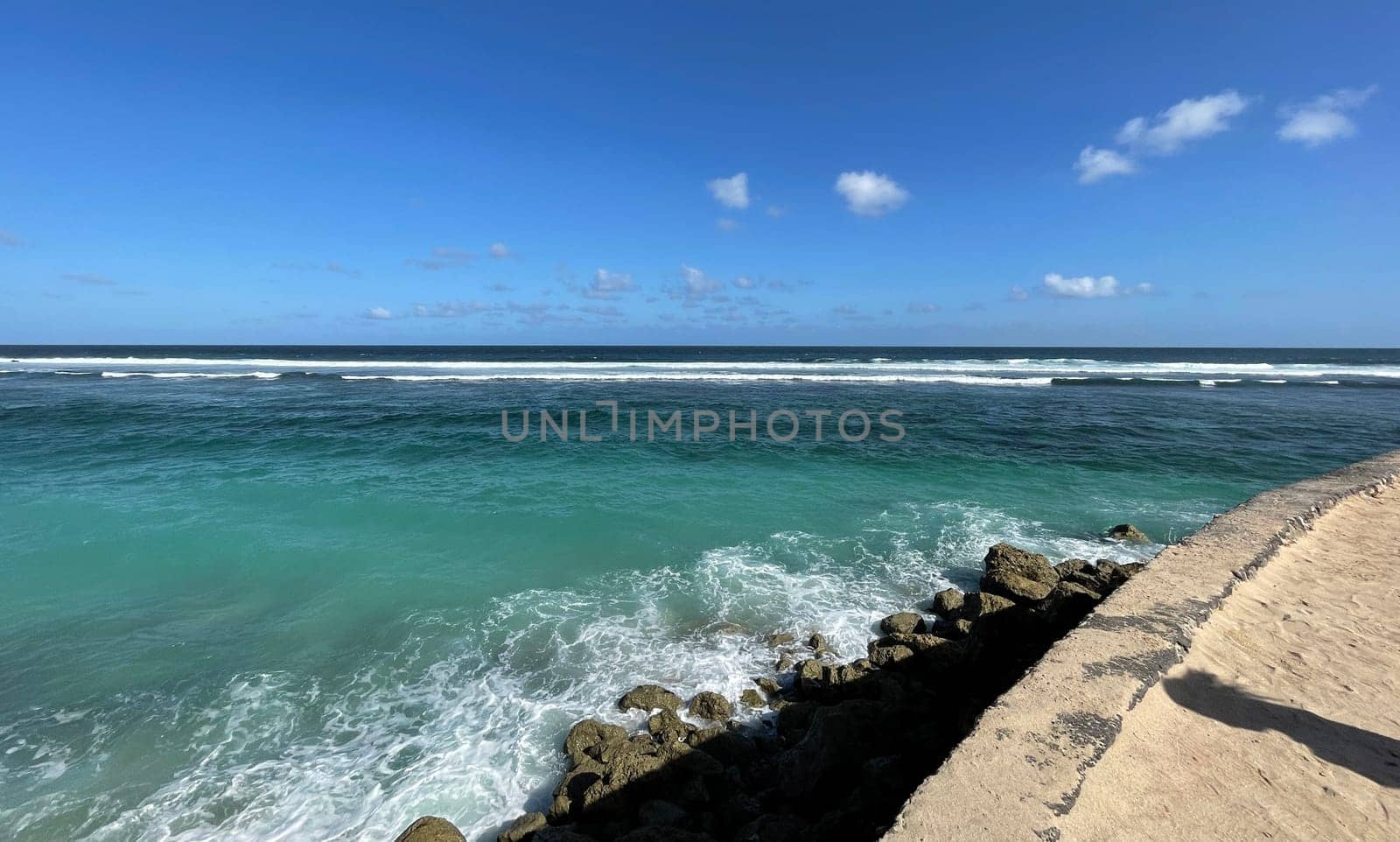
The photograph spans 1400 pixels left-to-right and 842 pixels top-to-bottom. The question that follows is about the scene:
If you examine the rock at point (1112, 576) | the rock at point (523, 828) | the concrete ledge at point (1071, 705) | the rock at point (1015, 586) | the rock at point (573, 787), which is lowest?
the rock at point (523, 828)

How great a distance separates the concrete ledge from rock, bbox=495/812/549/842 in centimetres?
301

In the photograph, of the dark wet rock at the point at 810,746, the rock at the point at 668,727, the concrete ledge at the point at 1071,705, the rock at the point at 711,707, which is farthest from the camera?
the rock at the point at 711,707

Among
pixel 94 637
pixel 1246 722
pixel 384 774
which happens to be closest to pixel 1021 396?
pixel 1246 722

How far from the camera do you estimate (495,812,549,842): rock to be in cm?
420

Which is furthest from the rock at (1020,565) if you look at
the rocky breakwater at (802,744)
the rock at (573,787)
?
the rock at (573,787)

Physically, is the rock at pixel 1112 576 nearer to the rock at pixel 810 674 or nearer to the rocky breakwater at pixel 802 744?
the rocky breakwater at pixel 802 744

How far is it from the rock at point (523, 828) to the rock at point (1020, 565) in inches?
243

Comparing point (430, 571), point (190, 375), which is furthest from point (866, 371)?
point (190, 375)

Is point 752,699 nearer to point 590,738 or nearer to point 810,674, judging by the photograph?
point 810,674

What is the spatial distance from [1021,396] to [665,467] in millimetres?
21847

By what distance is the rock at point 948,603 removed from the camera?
279 inches

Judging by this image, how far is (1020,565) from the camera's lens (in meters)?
7.67

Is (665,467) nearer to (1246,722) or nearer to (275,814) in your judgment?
(275,814)

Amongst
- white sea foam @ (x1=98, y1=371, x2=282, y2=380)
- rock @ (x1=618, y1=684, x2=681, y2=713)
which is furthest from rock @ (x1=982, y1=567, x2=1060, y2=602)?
white sea foam @ (x1=98, y1=371, x2=282, y2=380)
